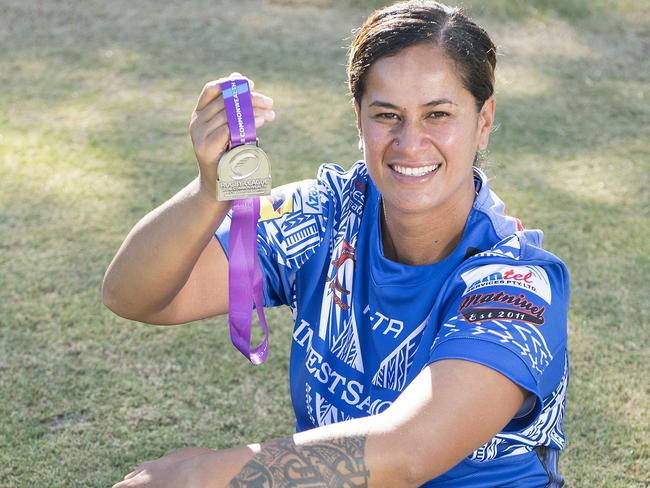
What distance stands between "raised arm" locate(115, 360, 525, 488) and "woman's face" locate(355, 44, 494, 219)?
1.29 feet

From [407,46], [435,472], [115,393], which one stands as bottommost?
[115,393]

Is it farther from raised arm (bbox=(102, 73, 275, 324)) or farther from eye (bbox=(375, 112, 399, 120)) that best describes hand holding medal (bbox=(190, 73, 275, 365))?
eye (bbox=(375, 112, 399, 120))

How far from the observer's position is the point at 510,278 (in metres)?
1.72

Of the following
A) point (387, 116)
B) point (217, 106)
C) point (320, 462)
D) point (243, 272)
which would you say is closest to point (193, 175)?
point (243, 272)

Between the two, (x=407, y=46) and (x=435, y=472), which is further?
(x=407, y=46)

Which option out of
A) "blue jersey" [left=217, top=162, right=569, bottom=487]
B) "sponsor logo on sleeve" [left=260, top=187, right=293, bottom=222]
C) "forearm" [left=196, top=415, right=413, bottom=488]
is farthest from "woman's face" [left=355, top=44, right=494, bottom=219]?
"forearm" [left=196, top=415, right=413, bottom=488]

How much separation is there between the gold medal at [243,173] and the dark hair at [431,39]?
1.04ft

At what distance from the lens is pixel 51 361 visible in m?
2.92

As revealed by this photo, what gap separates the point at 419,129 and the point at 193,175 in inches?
98.4

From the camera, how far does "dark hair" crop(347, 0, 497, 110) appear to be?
1.79 metres

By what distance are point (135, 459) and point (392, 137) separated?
124cm

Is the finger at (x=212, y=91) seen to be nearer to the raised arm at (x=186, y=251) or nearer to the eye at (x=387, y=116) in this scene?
the raised arm at (x=186, y=251)

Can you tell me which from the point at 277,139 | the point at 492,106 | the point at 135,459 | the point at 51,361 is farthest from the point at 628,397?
the point at 277,139

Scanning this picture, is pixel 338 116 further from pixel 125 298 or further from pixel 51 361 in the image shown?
pixel 125 298
